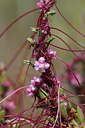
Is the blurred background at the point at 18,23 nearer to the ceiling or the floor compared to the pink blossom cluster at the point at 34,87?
nearer to the ceiling

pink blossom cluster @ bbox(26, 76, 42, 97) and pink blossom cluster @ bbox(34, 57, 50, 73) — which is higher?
pink blossom cluster @ bbox(34, 57, 50, 73)

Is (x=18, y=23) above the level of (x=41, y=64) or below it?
above

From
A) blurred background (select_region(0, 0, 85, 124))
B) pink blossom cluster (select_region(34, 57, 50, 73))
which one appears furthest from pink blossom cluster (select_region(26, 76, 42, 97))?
blurred background (select_region(0, 0, 85, 124))

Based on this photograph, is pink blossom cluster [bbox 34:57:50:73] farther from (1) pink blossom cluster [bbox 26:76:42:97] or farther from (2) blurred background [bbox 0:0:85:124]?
(2) blurred background [bbox 0:0:85:124]

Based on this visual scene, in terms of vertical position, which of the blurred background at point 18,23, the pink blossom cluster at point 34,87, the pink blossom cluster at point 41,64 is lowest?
the pink blossom cluster at point 34,87

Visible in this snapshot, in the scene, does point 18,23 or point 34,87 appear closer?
point 34,87

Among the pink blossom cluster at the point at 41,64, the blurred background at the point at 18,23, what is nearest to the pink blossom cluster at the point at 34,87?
the pink blossom cluster at the point at 41,64

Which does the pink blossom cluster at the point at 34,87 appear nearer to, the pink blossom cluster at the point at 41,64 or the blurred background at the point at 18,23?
the pink blossom cluster at the point at 41,64

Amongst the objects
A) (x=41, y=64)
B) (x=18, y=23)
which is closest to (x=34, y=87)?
(x=41, y=64)

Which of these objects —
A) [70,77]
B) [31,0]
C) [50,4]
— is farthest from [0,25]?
[50,4]

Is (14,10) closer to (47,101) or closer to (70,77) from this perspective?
(70,77)

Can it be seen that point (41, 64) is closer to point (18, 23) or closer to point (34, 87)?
point (34, 87)
